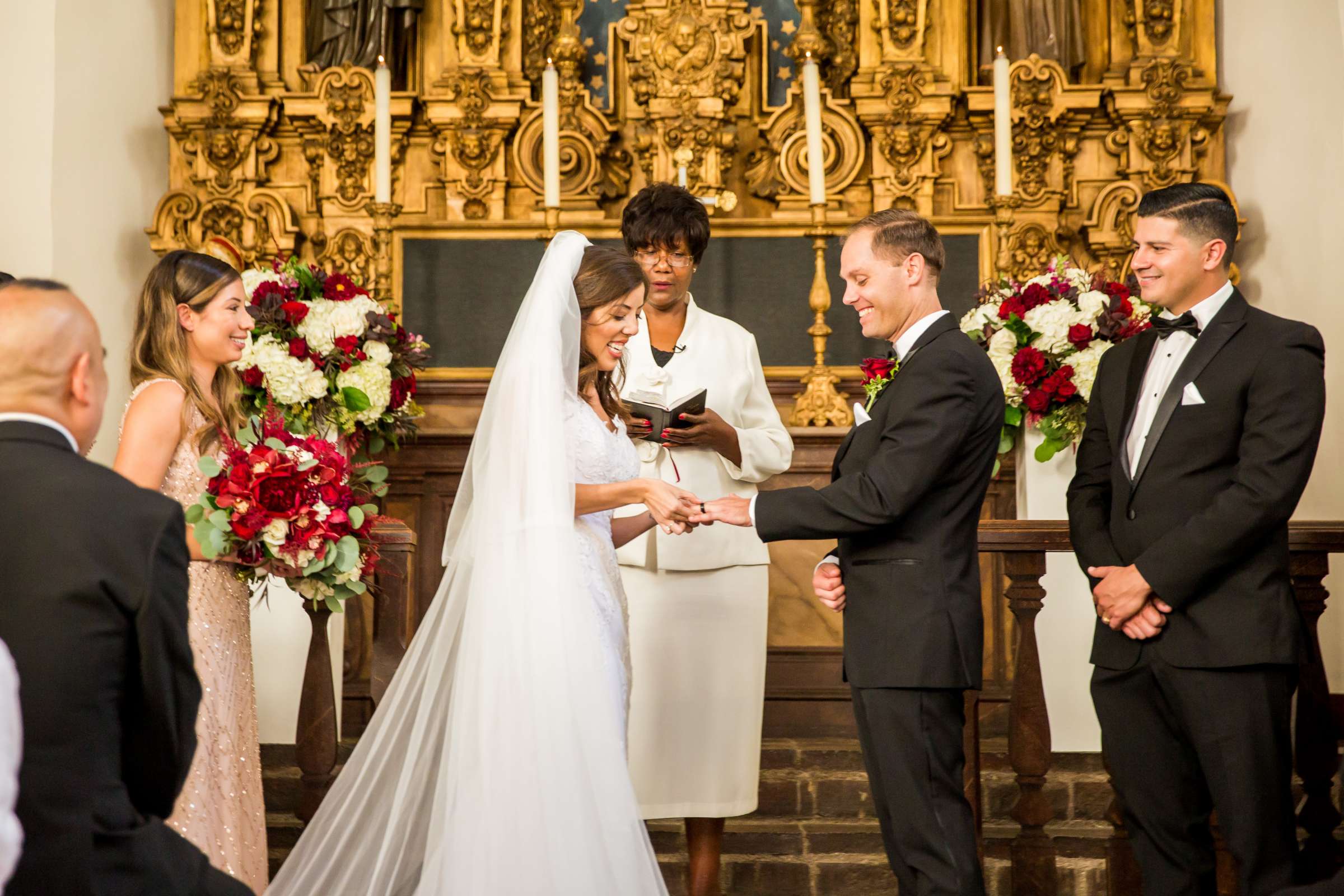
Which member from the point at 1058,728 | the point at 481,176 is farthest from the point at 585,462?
the point at 481,176

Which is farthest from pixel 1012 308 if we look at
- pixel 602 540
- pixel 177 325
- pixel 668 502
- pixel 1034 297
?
pixel 177 325

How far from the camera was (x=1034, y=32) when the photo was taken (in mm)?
6902

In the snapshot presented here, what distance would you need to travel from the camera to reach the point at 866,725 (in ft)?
10.9

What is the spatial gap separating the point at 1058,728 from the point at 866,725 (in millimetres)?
2071

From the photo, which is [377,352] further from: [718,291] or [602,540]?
[718,291]

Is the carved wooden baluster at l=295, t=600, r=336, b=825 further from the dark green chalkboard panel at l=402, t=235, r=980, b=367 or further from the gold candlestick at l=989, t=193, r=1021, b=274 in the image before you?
the gold candlestick at l=989, t=193, r=1021, b=274

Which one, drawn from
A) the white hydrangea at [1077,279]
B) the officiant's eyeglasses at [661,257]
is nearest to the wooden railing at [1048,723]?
the white hydrangea at [1077,279]

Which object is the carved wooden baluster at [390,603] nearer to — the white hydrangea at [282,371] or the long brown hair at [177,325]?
the long brown hair at [177,325]

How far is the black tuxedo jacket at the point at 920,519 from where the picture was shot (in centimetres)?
325

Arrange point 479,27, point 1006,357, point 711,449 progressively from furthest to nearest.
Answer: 1. point 479,27
2. point 1006,357
3. point 711,449

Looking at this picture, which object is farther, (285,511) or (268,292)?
(268,292)

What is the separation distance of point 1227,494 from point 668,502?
1.43m

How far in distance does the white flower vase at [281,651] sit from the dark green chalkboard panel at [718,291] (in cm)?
181

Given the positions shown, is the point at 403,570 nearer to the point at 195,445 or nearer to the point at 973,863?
the point at 195,445
